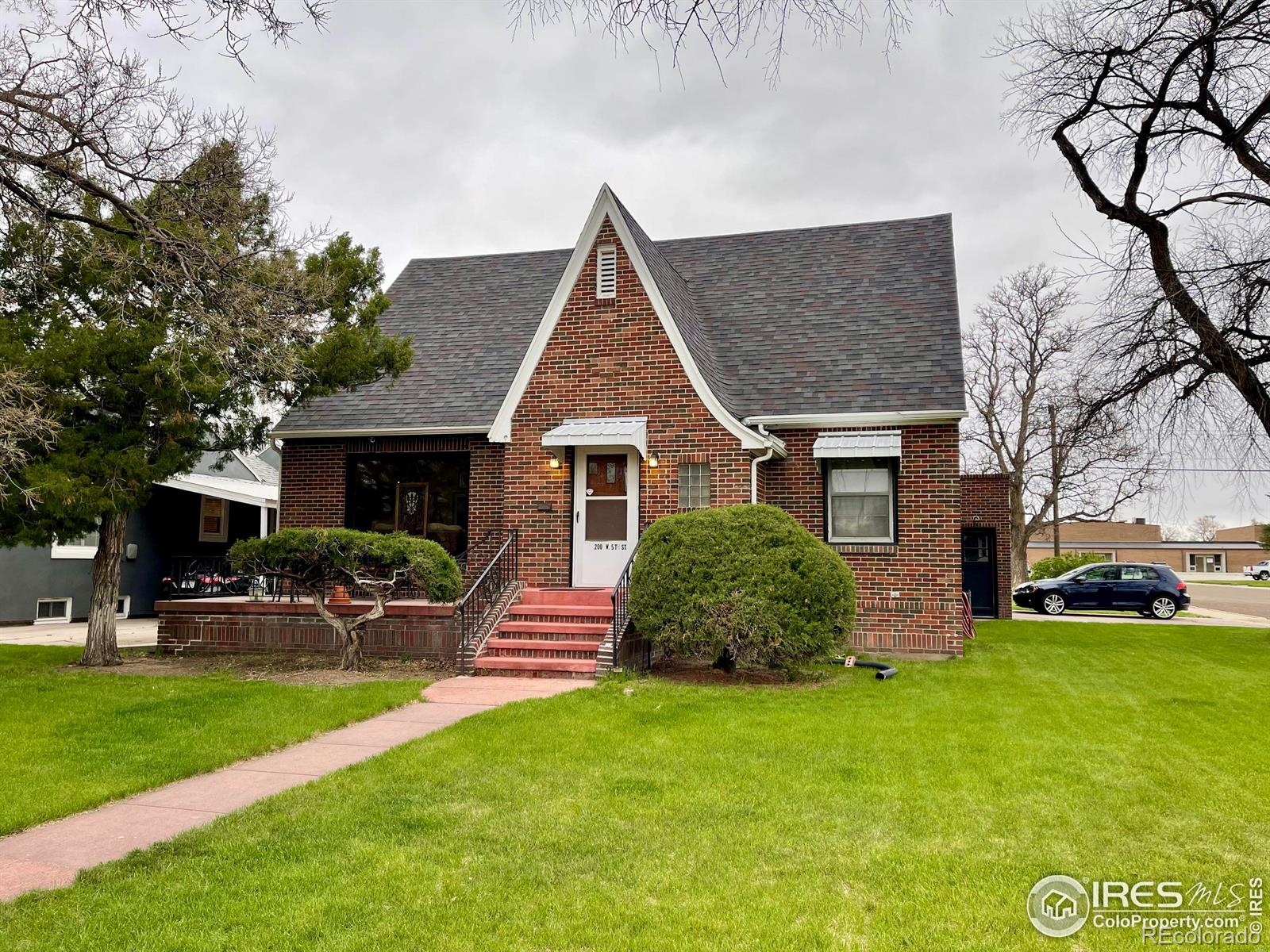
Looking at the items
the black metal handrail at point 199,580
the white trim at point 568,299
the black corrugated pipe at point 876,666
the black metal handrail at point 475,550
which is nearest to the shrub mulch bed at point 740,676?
the black corrugated pipe at point 876,666

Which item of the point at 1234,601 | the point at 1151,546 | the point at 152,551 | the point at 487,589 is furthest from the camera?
the point at 1151,546

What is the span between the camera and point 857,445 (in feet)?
42.2

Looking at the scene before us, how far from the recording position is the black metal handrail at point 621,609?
10.7 m

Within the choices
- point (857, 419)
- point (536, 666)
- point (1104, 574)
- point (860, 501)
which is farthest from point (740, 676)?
point (1104, 574)

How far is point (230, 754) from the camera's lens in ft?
21.7

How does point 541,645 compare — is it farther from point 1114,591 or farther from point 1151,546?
point 1151,546

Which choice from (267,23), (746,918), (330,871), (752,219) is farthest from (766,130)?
(752,219)

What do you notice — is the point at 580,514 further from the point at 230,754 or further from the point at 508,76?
the point at 508,76

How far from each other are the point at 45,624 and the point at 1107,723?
19479mm

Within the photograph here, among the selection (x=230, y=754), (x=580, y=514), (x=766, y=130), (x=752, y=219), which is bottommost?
(x=230, y=754)

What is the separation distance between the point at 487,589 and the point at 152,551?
38.2ft

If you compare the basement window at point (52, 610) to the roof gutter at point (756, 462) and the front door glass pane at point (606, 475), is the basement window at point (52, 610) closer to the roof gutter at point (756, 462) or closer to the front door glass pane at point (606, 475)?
the front door glass pane at point (606, 475)

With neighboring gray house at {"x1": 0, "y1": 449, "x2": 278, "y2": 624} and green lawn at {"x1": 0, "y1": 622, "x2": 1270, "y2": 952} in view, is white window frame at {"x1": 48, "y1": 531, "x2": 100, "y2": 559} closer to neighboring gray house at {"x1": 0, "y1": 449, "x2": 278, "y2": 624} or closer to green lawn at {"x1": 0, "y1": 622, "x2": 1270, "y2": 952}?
neighboring gray house at {"x1": 0, "y1": 449, "x2": 278, "y2": 624}

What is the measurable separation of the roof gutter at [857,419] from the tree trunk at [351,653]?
658 cm
